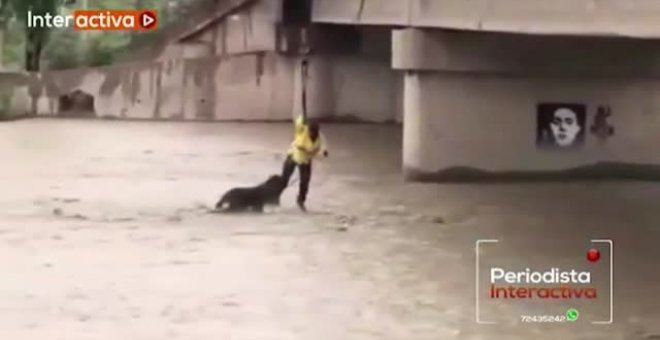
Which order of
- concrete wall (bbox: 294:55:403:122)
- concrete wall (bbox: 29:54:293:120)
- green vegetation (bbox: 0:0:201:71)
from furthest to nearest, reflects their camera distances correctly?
1. green vegetation (bbox: 0:0:201:71)
2. concrete wall (bbox: 29:54:293:120)
3. concrete wall (bbox: 294:55:403:122)

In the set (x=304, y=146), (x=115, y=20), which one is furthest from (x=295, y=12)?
(x=304, y=146)

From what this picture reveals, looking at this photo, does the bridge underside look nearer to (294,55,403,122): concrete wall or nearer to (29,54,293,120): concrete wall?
(294,55,403,122): concrete wall

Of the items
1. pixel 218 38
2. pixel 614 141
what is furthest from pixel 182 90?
pixel 614 141

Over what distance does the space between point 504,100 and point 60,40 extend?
2534 centimetres

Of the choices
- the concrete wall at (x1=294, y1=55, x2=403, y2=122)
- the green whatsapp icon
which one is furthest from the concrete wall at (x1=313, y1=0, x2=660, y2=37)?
the concrete wall at (x1=294, y1=55, x2=403, y2=122)

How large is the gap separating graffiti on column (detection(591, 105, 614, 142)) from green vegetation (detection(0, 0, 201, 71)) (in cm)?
2308

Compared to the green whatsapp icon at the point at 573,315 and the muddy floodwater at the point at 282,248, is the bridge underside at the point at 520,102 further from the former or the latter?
the green whatsapp icon at the point at 573,315

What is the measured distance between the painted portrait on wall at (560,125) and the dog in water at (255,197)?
251 inches

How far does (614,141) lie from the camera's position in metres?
26.7

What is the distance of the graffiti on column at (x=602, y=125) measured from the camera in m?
26.5

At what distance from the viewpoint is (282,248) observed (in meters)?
17.4

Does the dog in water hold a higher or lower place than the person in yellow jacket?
lower

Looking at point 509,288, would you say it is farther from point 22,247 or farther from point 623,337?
point 22,247

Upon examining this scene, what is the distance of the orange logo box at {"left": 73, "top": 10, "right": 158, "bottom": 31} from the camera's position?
48.7 m
